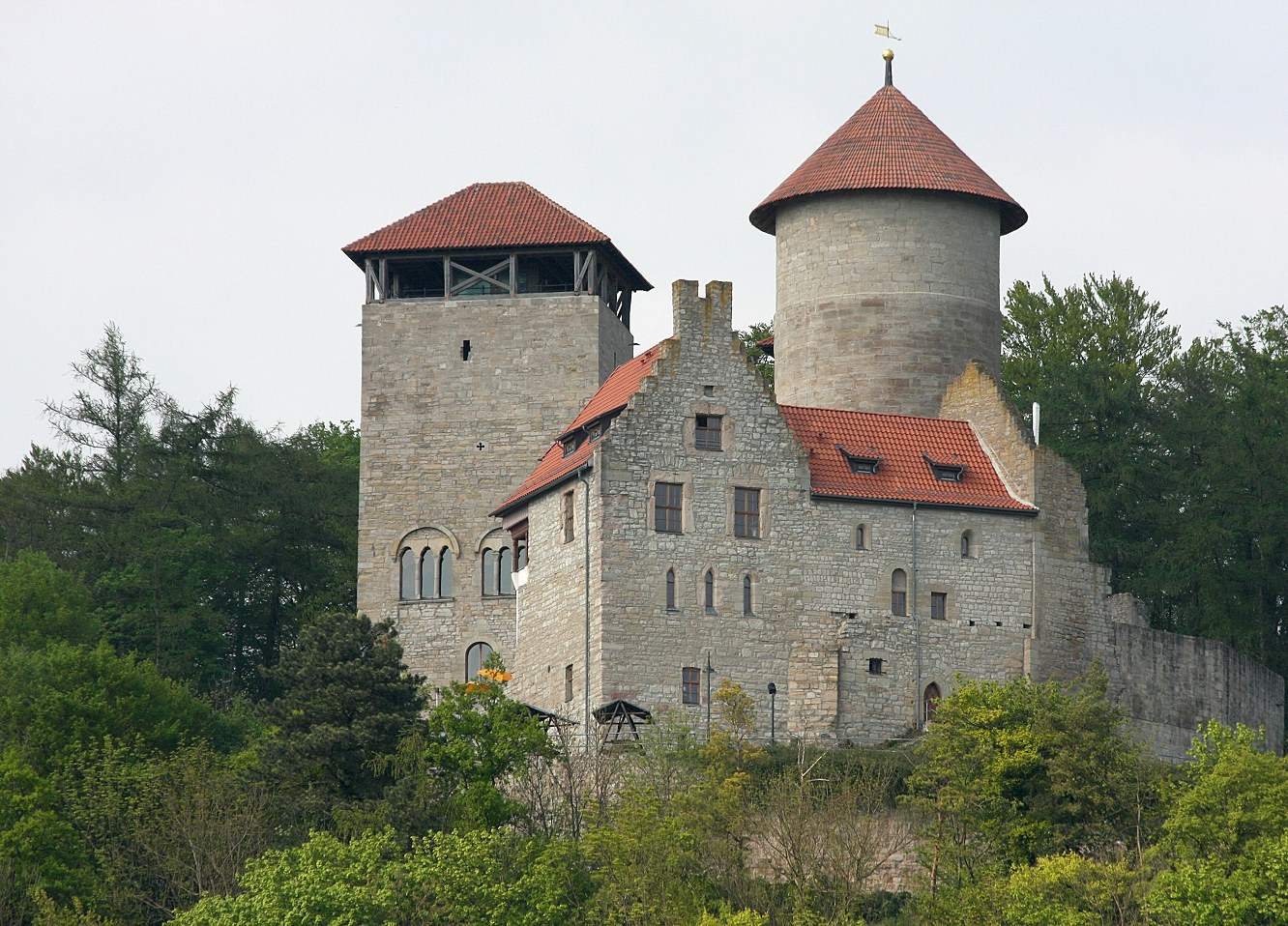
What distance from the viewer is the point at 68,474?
84.0 m

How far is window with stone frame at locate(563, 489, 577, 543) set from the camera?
67375 millimetres

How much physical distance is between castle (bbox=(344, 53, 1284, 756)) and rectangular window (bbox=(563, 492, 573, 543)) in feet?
0.30

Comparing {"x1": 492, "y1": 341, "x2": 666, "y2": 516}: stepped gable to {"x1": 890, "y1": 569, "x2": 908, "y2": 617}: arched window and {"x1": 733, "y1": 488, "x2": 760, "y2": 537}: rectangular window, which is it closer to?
{"x1": 733, "y1": 488, "x2": 760, "y2": 537}: rectangular window

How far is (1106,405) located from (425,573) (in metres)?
19.1

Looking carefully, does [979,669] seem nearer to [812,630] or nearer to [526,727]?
[812,630]

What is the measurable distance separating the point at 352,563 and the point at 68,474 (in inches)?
324

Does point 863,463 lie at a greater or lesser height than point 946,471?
greater

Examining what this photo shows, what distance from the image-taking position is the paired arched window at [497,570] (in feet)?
250

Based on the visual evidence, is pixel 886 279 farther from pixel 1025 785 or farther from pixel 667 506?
pixel 1025 785

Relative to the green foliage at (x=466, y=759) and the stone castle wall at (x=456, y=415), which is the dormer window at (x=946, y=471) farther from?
the green foliage at (x=466, y=759)

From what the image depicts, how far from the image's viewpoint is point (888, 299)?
244 feet

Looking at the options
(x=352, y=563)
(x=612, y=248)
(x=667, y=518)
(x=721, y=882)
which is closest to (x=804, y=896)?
(x=721, y=882)

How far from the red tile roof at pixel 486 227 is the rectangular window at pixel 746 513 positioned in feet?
40.6

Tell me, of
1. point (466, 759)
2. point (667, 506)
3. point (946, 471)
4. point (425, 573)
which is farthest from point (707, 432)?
point (425, 573)
